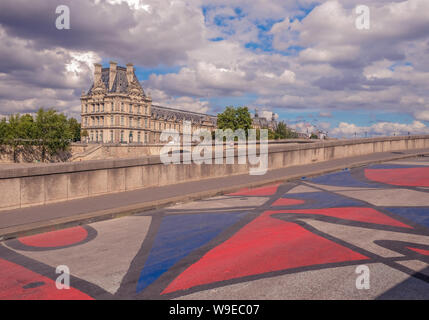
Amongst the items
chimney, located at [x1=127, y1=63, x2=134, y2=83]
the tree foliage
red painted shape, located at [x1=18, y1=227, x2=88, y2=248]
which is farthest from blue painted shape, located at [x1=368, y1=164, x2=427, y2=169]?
chimney, located at [x1=127, y1=63, x2=134, y2=83]

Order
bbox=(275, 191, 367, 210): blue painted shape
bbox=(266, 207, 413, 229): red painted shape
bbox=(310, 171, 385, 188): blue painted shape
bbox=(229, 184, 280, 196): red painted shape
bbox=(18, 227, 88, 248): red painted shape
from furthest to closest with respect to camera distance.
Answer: bbox=(310, 171, 385, 188): blue painted shape
bbox=(229, 184, 280, 196): red painted shape
bbox=(275, 191, 367, 210): blue painted shape
bbox=(266, 207, 413, 229): red painted shape
bbox=(18, 227, 88, 248): red painted shape

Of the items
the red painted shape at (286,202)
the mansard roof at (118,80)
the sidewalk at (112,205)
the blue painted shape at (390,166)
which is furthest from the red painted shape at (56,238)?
the mansard roof at (118,80)

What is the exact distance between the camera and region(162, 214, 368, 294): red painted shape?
6.01 m

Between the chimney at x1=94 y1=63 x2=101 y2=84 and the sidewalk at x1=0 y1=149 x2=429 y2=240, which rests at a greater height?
the chimney at x1=94 y1=63 x2=101 y2=84

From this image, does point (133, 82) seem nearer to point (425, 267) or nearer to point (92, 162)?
point (92, 162)

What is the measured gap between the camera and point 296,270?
6141mm

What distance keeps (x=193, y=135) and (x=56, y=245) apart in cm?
14794

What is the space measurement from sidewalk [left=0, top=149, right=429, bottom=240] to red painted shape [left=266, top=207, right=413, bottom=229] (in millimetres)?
4151

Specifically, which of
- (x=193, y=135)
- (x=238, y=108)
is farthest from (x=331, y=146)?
(x=193, y=135)

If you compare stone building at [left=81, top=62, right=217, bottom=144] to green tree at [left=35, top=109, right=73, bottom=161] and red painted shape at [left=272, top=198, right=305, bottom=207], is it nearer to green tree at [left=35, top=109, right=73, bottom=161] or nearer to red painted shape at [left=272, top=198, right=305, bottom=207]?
green tree at [left=35, top=109, right=73, bottom=161]

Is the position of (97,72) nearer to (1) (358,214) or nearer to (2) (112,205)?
(2) (112,205)

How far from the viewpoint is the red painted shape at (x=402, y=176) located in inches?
627

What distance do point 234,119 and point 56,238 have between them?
100 m

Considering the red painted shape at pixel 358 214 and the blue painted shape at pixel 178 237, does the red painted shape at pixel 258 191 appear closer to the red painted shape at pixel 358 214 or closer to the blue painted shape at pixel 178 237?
the red painted shape at pixel 358 214
